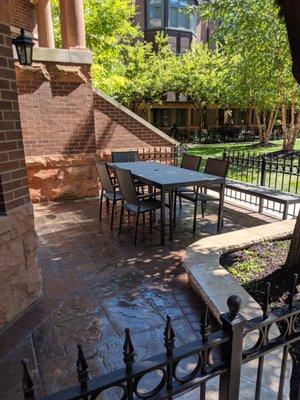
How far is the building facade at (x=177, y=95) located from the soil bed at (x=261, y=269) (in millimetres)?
19729

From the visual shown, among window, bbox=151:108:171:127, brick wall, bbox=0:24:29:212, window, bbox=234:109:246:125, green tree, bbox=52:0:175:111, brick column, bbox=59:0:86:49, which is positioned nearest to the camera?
brick wall, bbox=0:24:29:212

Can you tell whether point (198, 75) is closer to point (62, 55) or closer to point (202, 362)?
point (62, 55)

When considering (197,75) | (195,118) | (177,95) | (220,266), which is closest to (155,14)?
(177,95)

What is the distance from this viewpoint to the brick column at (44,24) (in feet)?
29.5

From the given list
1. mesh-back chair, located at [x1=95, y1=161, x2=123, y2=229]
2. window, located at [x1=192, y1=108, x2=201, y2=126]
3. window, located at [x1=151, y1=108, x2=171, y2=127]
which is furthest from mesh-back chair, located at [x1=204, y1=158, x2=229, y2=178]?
window, located at [x1=192, y1=108, x2=201, y2=126]

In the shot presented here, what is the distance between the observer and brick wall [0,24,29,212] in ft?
8.71

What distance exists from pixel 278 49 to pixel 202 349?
1047 centimetres

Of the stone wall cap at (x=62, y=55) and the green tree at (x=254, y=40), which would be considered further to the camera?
the green tree at (x=254, y=40)

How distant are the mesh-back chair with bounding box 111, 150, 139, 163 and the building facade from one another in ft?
52.1

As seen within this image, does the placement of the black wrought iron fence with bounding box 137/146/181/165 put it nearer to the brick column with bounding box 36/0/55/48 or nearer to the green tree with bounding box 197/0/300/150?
the green tree with bounding box 197/0/300/150

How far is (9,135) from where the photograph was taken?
8.99ft

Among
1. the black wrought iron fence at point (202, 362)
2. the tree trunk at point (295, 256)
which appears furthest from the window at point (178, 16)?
the black wrought iron fence at point (202, 362)

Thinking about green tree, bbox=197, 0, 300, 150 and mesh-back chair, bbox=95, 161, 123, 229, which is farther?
green tree, bbox=197, 0, 300, 150

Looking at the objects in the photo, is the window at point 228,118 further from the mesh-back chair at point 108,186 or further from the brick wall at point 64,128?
the mesh-back chair at point 108,186
